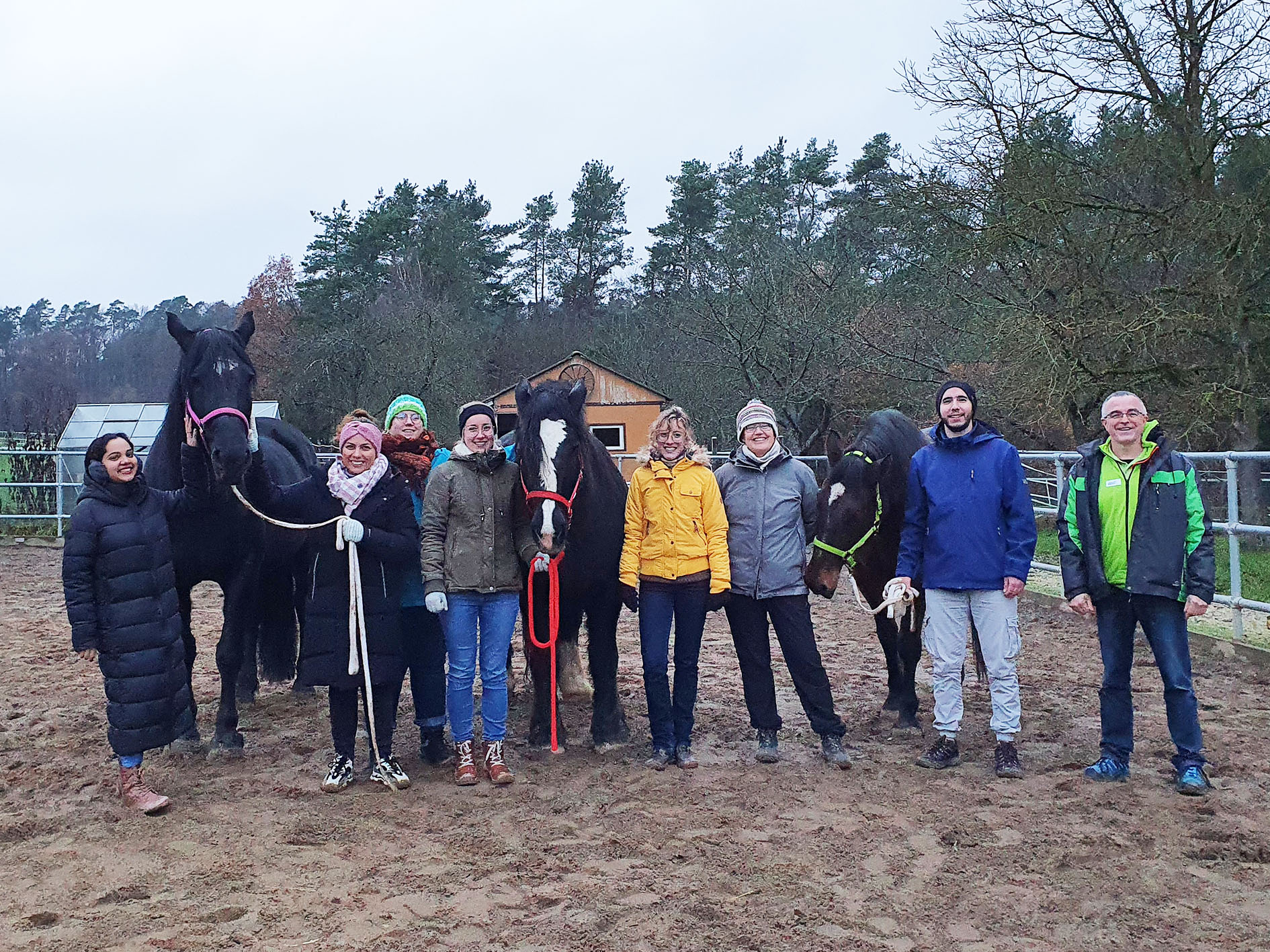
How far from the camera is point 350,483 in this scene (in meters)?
4.03

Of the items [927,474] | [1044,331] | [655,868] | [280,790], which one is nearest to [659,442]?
[927,474]

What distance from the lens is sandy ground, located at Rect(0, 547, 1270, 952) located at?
2.70m

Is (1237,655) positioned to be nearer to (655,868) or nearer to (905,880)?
(905,880)

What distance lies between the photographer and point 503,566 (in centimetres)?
408

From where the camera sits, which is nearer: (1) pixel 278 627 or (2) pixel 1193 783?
(2) pixel 1193 783

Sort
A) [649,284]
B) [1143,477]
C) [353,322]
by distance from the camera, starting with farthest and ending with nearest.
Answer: [649,284]
[353,322]
[1143,477]

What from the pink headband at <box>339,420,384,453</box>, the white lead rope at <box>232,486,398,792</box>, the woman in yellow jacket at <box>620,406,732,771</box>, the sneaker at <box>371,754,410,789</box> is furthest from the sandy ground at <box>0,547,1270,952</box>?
the pink headband at <box>339,420,384,453</box>

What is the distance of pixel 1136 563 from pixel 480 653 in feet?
9.13

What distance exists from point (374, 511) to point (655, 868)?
1.89m

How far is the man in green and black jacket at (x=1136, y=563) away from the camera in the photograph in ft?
12.4

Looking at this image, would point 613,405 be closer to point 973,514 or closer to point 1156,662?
point 973,514

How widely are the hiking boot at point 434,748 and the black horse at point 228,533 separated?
3.05 feet

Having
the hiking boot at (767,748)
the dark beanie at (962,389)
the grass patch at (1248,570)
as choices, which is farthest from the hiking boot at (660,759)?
the grass patch at (1248,570)

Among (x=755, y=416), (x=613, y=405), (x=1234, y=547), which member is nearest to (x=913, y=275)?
(x=613, y=405)
